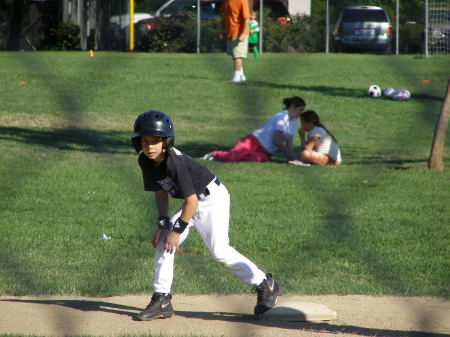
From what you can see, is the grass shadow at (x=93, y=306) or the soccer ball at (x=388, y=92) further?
the soccer ball at (x=388, y=92)

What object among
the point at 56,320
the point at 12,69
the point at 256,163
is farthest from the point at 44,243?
the point at 12,69

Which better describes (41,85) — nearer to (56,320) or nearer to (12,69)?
(12,69)

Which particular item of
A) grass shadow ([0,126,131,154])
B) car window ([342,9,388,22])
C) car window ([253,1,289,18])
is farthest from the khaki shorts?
car window ([342,9,388,22])

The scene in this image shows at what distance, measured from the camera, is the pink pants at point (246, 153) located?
6.84 metres

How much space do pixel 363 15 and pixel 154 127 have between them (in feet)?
4.85

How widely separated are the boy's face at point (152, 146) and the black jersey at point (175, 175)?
45mm

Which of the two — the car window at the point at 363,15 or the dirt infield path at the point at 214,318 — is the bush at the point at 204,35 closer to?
the car window at the point at 363,15

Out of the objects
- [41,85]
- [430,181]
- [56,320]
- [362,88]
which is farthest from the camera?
[362,88]

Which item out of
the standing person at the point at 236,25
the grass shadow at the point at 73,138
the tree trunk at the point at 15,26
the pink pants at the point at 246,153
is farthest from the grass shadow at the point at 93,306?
the standing person at the point at 236,25

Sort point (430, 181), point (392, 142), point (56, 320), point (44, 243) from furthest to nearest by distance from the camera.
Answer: point (392, 142), point (430, 181), point (44, 243), point (56, 320)

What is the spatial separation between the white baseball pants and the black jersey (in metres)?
0.06

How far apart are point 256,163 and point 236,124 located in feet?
5.91

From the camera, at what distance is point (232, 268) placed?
3000mm

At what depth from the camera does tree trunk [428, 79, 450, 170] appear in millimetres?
5781
